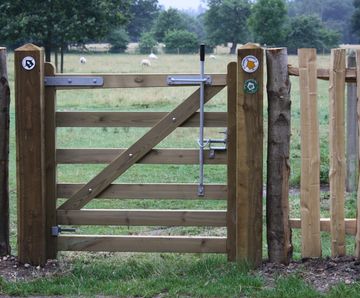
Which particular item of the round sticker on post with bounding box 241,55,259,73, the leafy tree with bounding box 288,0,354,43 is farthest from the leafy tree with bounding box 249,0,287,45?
the leafy tree with bounding box 288,0,354,43

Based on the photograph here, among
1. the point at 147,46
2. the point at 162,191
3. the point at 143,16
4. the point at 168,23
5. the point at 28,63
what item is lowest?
the point at 162,191

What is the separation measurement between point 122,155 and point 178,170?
20.2 feet

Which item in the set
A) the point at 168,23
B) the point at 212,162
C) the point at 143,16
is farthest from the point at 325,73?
the point at 143,16

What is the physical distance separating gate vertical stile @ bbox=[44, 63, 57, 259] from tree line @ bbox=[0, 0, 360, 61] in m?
33.9

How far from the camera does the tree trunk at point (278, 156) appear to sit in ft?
21.5

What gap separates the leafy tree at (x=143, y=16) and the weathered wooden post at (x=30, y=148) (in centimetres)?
12854

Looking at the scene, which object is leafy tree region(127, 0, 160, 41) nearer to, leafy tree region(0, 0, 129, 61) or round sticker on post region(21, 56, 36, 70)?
leafy tree region(0, 0, 129, 61)

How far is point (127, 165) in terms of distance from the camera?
6.77 metres

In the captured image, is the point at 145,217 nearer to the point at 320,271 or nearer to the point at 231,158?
the point at 231,158

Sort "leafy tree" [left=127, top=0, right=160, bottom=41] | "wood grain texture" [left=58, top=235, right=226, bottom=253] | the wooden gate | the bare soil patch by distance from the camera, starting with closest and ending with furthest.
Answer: the bare soil patch < the wooden gate < "wood grain texture" [left=58, top=235, right=226, bottom=253] < "leafy tree" [left=127, top=0, right=160, bottom=41]

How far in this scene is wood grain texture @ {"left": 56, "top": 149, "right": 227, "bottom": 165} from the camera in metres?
6.77

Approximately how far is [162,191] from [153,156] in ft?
1.06

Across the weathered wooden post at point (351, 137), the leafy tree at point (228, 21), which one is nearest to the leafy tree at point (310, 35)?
the leafy tree at point (228, 21)

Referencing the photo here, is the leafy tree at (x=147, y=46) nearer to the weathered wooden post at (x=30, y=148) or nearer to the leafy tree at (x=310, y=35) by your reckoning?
the leafy tree at (x=310, y=35)
